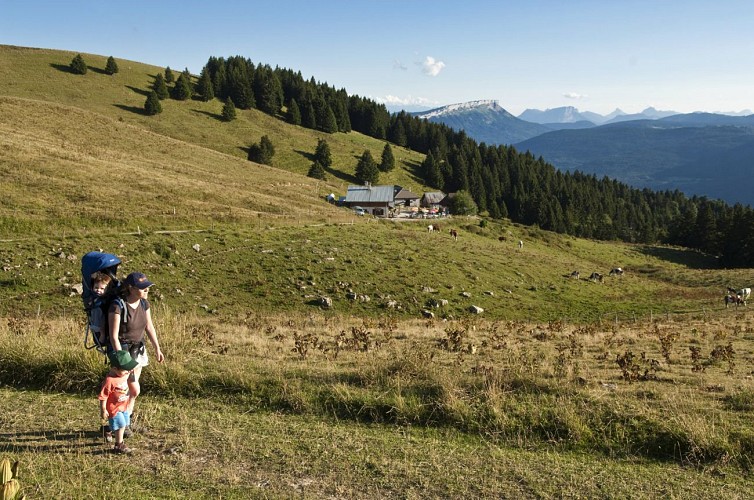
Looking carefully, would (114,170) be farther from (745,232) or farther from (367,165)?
(745,232)

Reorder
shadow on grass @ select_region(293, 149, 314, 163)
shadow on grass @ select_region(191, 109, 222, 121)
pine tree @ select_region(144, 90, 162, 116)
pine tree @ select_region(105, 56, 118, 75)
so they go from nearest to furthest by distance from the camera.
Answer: pine tree @ select_region(144, 90, 162, 116) < shadow on grass @ select_region(293, 149, 314, 163) < shadow on grass @ select_region(191, 109, 222, 121) < pine tree @ select_region(105, 56, 118, 75)

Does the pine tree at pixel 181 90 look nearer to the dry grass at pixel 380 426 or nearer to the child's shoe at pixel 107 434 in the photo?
the dry grass at pixel 380 426

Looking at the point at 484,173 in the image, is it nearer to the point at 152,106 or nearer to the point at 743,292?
the point at 152,106

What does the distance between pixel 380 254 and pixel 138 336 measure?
3089 cm

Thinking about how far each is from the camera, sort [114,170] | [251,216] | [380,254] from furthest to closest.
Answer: [114,170] < [251,216] < [380,254]

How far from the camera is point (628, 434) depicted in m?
7.05

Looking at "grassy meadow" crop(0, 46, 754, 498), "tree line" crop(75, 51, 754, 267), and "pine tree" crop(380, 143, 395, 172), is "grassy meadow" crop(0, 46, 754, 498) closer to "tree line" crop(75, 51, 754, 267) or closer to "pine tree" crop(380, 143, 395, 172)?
"tree line" crop(75, 51, 754, 267)

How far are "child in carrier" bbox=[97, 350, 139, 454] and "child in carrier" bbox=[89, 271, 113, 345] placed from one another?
412 mm

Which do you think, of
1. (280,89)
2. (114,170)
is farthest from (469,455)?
(280,89)

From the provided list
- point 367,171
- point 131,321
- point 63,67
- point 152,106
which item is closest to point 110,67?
point 63,67

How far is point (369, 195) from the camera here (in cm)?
8175

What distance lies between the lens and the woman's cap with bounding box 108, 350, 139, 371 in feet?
21.6

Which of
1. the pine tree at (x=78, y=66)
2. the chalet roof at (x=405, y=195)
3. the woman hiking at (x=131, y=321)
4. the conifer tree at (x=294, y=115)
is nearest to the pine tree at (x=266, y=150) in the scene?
the chalet roof at (x=405, y=195)

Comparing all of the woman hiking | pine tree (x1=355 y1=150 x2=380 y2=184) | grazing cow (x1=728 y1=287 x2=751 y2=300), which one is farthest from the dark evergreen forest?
the woman hiking
